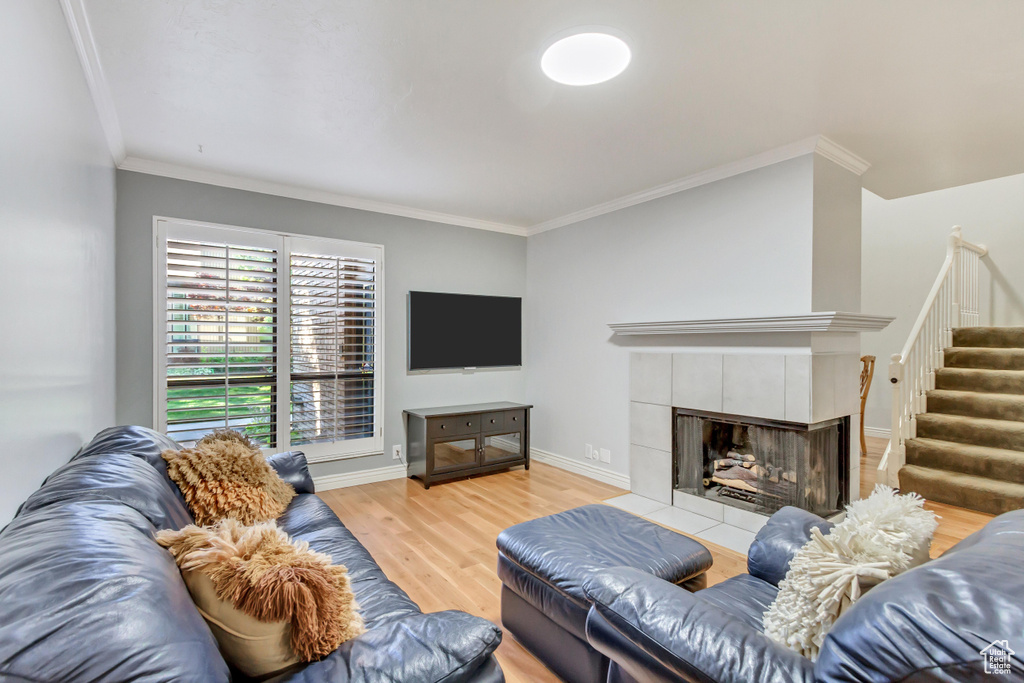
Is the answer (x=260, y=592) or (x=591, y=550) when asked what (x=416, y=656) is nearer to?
(x=260, y=592)

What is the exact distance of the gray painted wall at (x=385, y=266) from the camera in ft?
10.6

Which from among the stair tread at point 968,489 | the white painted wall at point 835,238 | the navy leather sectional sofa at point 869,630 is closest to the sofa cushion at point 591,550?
the navy leather sectional sofa at point 869,630

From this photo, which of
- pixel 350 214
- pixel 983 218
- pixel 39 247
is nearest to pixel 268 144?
pixel 350 214

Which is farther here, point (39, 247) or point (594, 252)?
point (594, 252)

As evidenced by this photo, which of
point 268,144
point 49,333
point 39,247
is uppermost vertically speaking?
point 268,144

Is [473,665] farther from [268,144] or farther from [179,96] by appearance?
[268,144]

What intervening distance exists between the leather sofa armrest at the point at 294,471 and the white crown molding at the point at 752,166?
318cm

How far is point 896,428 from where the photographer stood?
3996 millimetres

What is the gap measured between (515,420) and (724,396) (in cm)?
199

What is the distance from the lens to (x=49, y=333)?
1.52 meters

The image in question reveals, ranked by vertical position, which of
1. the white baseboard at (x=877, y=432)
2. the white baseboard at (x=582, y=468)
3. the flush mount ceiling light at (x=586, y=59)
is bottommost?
the white baseboard at (x=582, y=468)

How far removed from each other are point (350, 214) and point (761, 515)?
3.91 meters

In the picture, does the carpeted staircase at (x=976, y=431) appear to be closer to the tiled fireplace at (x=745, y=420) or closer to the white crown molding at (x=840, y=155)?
the tiled fireplace at (x=745, y=420)

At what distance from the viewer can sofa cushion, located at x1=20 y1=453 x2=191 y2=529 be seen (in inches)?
44.4
